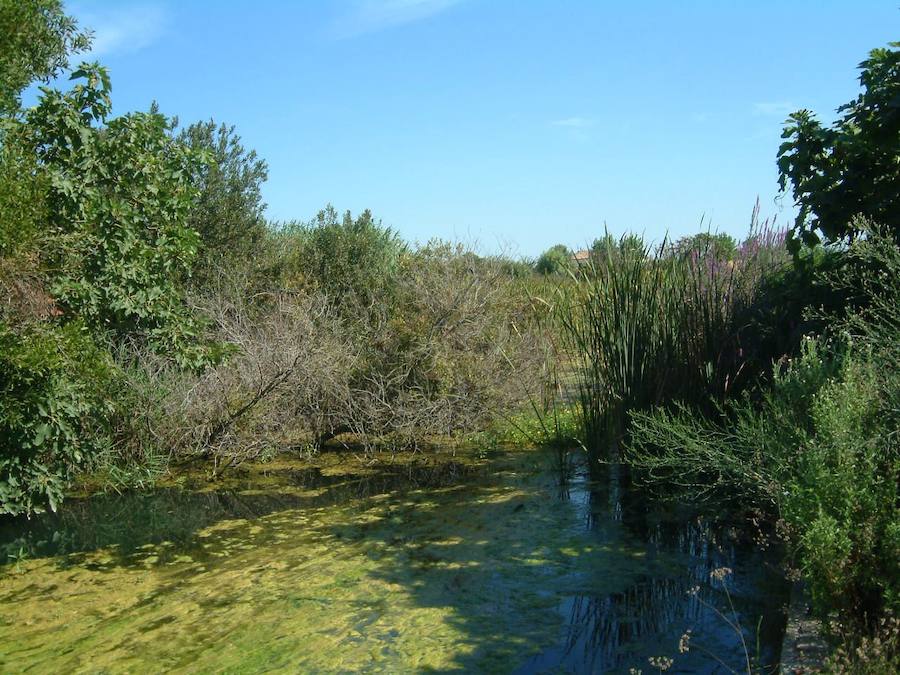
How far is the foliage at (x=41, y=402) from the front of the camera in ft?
18.9

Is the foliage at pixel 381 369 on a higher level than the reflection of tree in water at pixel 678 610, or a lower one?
higher

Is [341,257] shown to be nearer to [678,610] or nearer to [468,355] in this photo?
[468,355]

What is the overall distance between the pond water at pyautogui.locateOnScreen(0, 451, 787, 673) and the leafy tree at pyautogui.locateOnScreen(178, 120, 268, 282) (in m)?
4.74

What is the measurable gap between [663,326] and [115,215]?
454 centimetres

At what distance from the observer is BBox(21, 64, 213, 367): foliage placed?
6.77 m

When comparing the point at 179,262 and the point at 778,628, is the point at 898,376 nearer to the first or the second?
the point at 778,628

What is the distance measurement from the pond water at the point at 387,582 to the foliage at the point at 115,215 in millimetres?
1743

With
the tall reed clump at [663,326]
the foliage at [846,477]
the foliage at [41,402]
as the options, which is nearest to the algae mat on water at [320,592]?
the foliage at [41,402]

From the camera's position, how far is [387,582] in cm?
550

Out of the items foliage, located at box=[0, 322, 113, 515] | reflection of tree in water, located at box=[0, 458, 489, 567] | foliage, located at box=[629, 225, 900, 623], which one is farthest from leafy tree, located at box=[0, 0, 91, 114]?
foliage, located at box=[629, 225, 900, 623]

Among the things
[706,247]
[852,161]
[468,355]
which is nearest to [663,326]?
[706,247]

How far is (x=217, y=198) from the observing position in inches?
479

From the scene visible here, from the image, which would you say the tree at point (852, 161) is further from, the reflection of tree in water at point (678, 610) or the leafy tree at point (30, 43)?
the leafy tree at point (30, 43)

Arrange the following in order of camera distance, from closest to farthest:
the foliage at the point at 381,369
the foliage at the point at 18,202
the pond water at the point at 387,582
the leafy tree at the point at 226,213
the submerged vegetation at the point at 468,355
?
the submerged vegetation at the point at 468,355 < the pond water at the point at 387,582 < the foliage at the point at 18,202 < the foliage at the point at 381,369 < the leafy tree at the point at 226,213
